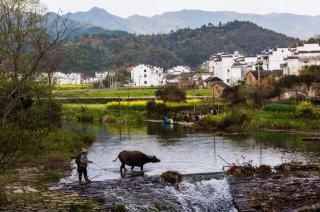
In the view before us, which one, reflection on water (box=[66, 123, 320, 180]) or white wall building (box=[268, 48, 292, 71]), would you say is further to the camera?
white wall building (box=[268, 48, 292, 71])

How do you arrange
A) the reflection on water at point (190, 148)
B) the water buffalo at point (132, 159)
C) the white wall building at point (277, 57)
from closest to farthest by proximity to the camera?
1. the water buffalo at point (132, 159)
2. the reflection on water at point (190, 148)
3. the white wall building at point (277, 57)

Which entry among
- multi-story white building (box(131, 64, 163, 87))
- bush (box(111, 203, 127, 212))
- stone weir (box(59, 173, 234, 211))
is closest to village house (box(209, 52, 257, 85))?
multi-story white building (box(131, 64, 163, 87))

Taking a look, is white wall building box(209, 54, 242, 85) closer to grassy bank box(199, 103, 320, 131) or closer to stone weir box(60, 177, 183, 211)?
grassy bank box(199, 103, 320, 131)

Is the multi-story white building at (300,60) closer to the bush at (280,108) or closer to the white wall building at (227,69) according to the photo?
the white wall building at (227,69)

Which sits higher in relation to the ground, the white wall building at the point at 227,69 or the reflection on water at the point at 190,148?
the white wall building at the point at 227,69

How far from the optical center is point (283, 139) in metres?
40.8

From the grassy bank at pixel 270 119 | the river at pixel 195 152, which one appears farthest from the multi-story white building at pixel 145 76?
the grassy bank at pixel 270 119

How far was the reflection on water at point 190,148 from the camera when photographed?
27797 mm

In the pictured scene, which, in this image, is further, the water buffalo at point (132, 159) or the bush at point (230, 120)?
the bush at point (230, 120)

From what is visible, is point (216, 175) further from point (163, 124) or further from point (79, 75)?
point (79, 75)

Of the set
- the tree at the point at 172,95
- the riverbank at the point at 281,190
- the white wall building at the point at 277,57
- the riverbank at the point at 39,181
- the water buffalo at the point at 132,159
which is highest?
the white wall building at the point at 277,57

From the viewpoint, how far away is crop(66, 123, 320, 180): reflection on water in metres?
27.8

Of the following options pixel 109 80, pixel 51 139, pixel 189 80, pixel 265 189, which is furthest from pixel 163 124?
pixel 109 80

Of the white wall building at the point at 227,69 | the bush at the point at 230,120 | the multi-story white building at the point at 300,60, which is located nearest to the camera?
the bush at the point at 230,120
